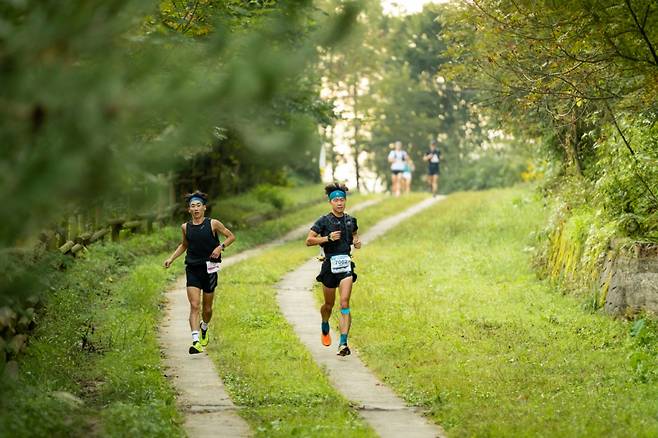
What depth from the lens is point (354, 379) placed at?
13.1 metres

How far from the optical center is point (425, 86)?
62.4 metres

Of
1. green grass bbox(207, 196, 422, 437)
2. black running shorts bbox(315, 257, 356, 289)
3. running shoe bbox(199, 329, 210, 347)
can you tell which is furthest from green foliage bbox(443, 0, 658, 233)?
running shoe bbox(199, 329, 210, 347)

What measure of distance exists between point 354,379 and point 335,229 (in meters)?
2.17

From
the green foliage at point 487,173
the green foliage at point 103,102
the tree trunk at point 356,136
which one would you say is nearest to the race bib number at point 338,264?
the green foliage at point 103,102

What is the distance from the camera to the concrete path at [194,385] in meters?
10.5

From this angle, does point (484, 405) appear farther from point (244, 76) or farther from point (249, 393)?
point (244, 76)

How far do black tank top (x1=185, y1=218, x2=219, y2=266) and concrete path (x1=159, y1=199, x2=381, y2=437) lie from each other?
1.20m

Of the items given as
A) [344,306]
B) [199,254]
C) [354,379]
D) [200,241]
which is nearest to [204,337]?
[199,254]

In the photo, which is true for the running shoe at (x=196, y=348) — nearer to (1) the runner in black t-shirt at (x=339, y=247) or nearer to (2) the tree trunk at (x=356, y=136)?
(1) the runner in black t-shirt at (x=339, y=247)

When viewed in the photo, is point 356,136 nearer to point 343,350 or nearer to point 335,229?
point 335,229

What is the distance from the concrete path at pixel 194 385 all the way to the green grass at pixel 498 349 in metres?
1.96

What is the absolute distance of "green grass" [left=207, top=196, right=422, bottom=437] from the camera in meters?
10.7

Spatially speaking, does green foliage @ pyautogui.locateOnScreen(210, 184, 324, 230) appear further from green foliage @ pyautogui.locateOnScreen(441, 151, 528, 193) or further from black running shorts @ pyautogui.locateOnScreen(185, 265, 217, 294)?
black running shorts @ pyautogui.locateOnScreen(185, 265, 217, 294)

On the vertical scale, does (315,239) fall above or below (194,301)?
above
